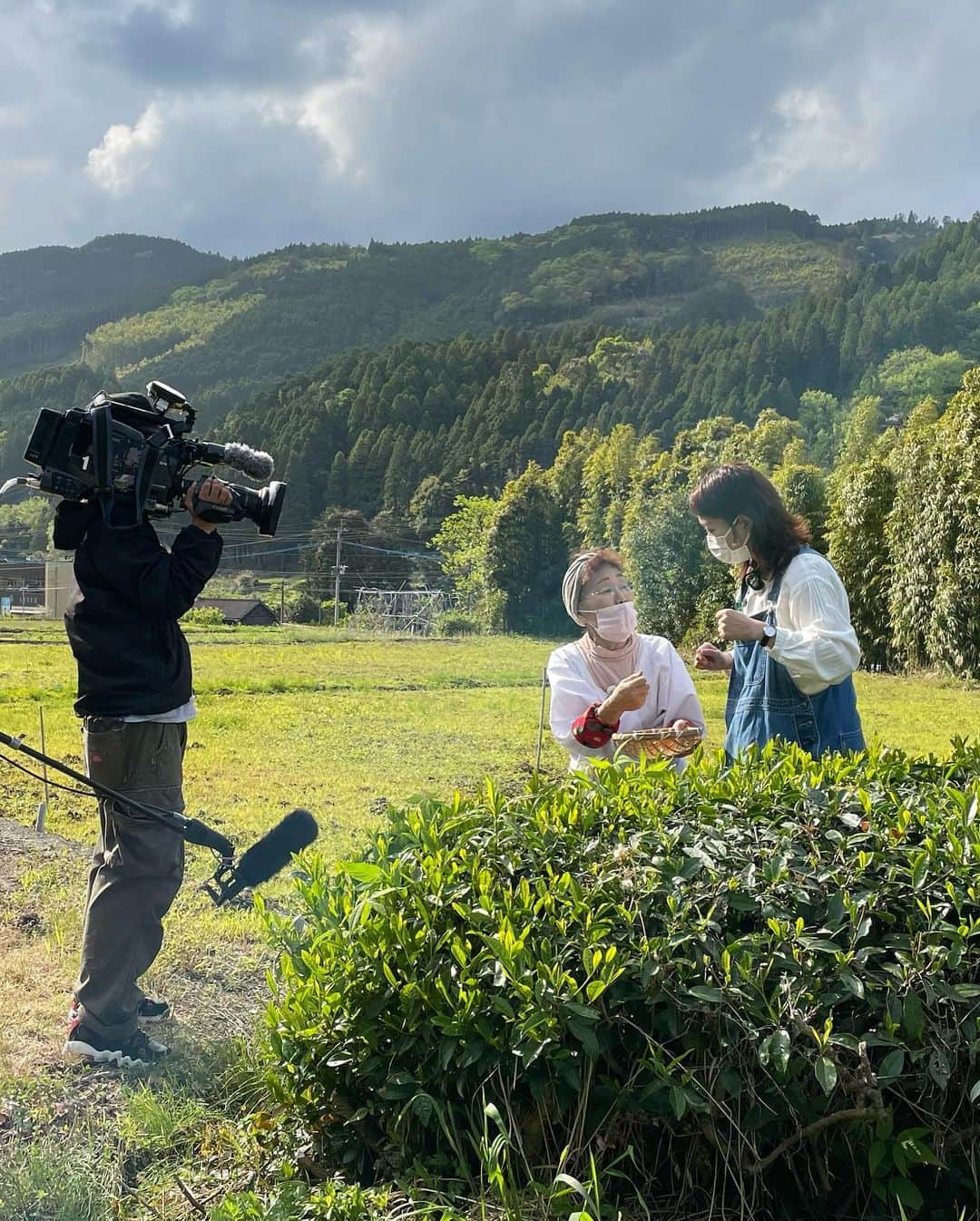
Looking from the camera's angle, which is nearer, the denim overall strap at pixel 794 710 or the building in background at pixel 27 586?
the denim overall strap at pixel 794 710

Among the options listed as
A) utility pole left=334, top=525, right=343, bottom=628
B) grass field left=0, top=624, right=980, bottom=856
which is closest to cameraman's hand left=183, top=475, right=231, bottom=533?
grass field left=0, top=624, right=980, bottom=856

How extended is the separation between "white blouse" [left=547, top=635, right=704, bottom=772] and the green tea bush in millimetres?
807

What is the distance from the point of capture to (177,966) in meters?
2.75

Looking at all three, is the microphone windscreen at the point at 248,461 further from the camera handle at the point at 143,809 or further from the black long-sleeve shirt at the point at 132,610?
the camera handle at the point at 143,809

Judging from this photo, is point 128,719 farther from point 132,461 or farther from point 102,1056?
point 102,1056

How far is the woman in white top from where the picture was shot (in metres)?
2.31

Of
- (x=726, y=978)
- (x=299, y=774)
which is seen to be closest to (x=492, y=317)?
(x=299, y=774)

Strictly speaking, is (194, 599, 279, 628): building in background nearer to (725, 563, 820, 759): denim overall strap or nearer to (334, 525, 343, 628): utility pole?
(334, 525, 343, 628): utility pole

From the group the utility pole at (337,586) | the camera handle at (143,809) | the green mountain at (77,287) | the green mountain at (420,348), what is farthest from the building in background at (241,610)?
the camera handle at (143,809)

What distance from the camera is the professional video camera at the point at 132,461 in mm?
A: 1924

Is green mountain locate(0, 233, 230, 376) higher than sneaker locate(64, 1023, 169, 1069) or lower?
higher

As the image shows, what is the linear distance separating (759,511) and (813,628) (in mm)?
282

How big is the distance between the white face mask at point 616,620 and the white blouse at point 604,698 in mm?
73

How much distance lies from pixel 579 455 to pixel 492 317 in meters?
10.6
